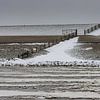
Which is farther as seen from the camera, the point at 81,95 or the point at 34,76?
the point at 34,76

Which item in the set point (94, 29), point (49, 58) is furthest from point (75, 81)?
point (94, 29)

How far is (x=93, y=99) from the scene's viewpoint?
10008 millimetres

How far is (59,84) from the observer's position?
12.8m

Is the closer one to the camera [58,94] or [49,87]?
[58,94]

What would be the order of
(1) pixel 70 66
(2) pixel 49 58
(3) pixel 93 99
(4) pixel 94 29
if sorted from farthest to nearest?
1. (4) pixel 94 29
2. (2) pixel 49 58
3. (1) pixel 70 66
4. (3) pixel 93 99

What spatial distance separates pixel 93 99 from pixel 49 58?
45.4 ft

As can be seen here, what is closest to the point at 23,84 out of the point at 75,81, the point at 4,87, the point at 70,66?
the point at 4,87

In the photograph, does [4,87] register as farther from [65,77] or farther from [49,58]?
[49,58]

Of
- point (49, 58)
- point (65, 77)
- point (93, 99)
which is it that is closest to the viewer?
point (93, 99)

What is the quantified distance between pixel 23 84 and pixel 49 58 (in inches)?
431

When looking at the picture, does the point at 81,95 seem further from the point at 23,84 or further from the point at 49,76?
the point at 49,76

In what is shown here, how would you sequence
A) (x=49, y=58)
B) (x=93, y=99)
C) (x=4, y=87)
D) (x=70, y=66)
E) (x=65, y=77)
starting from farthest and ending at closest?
(x=49, y=58) < (x=70, y=66) < (x=65, y=77) < (x=4, y=87) < (x=93, y=99)

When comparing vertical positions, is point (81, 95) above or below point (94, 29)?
below

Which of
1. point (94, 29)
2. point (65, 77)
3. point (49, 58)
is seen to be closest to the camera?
point (65, 77)
